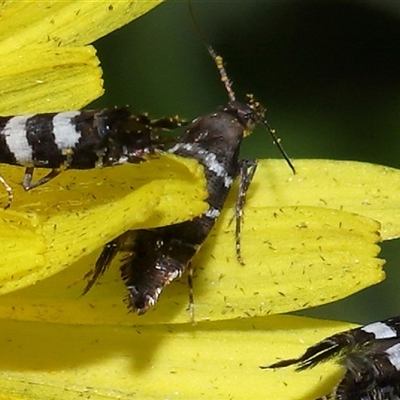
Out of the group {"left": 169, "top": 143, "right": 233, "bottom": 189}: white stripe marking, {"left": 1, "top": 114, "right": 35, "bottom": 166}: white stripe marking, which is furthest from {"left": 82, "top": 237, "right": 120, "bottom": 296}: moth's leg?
{"left": 169, "top": 143, "right": 233, "bottom": 189}: white stripe marking

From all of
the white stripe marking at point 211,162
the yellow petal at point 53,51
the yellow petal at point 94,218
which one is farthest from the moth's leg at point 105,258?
the white stripe marking at point 211,162

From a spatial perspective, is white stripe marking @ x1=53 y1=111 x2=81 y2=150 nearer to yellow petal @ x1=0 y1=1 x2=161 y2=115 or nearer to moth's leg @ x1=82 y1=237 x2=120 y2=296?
yellow petal @ x1=0 y1=1 x2=161 y2=115

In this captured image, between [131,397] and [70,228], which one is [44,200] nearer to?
[70,228]

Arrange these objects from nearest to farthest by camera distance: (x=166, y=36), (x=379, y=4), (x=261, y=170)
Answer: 1. (x=261, y=170)
2. (x=379, y=4)
3. (x=166, y=36)

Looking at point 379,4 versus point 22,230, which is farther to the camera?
point 379,4

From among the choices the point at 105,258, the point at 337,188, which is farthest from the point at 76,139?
the point at 337,188

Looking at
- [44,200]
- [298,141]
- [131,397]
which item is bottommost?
[298,141]

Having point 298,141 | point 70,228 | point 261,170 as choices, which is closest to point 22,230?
point 70,228

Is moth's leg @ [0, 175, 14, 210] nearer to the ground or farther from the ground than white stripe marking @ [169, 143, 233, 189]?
farther from the ground

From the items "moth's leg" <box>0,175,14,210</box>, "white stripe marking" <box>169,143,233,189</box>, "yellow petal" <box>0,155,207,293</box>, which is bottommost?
"white stripe marking" <box>169,143,233,189</box>
